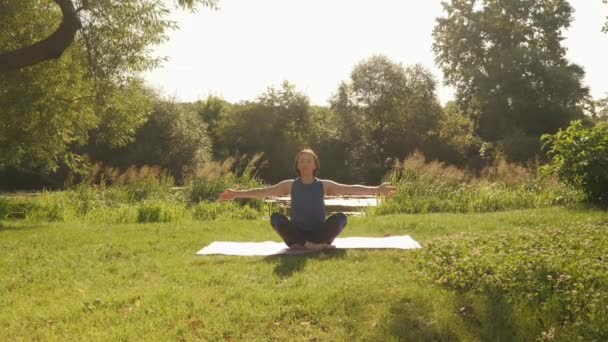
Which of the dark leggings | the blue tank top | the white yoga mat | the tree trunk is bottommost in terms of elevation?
the white yoga mat

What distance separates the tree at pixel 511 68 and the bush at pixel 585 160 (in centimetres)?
1403

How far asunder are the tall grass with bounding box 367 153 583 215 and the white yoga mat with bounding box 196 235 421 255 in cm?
392

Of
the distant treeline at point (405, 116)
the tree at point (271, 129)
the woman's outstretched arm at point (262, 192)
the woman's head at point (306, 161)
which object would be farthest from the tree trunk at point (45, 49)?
the tree at point (271, 129)

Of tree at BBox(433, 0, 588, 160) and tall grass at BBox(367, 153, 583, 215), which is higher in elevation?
tree at BBox(433, 0, 588, 160)

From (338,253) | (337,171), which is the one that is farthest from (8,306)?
(337,171)

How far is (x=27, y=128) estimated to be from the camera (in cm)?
995

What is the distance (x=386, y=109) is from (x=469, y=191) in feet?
48.7

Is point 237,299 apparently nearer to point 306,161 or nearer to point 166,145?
point 306,161

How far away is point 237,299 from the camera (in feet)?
12.7

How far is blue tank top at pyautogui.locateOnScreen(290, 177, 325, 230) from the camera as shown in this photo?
5871mm

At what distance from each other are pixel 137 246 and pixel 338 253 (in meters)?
2.59

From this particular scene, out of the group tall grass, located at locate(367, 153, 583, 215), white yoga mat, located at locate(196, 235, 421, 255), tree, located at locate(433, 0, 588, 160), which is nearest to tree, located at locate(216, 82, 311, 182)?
tree, located at locate(433, 0, 588, 160)

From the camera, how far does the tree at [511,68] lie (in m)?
25.3

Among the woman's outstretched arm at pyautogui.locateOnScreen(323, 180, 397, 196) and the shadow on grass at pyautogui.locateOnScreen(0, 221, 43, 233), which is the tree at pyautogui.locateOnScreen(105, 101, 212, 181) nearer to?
the shadow on grass at pyautogui.locateOnScreen(0, 221, 43, 233)
